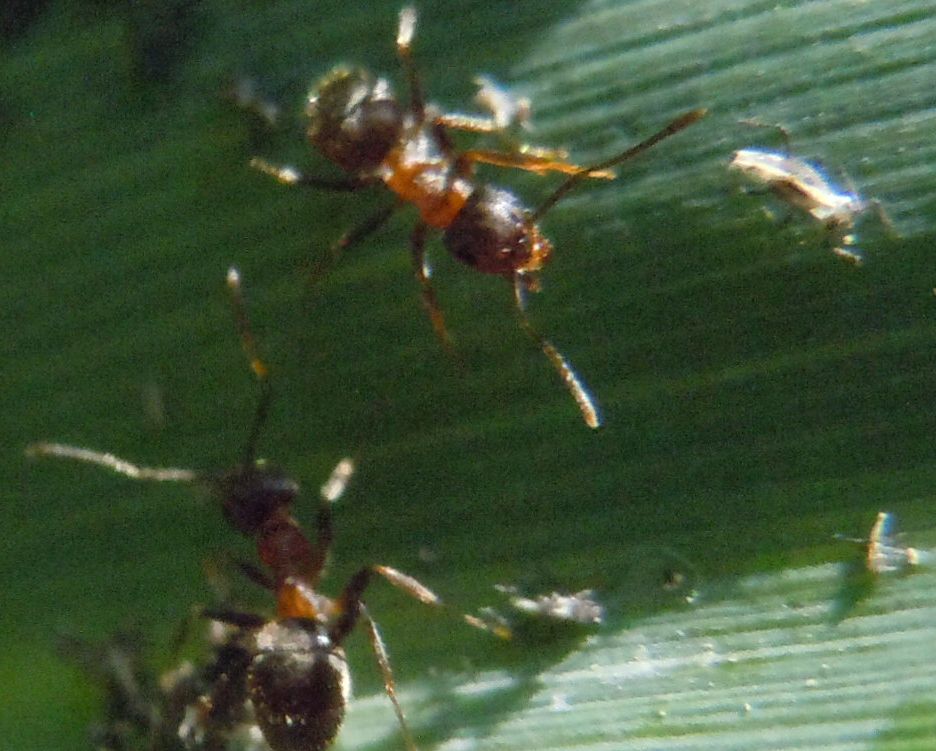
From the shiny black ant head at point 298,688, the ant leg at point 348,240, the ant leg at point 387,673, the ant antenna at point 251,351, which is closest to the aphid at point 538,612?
the ant leg at point 387,673

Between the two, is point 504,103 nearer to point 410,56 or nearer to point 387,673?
point 410,56

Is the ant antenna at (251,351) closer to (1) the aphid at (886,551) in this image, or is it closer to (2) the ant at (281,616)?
(2) the ant at (281,616)

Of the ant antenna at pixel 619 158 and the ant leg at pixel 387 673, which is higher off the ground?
the ant antenna at pixel 619 158

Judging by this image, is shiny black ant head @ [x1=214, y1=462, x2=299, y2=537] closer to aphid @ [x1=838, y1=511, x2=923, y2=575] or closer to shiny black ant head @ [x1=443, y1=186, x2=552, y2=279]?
shiny black ant head @ [x1=443, y1=186, x2=552, y2=279]

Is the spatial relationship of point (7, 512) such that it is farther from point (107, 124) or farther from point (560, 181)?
point (560, 181)

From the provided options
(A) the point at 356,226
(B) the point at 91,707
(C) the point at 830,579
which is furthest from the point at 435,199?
(B) the point at 91,707

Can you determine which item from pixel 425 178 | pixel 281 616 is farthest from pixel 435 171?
pixel 281 616
